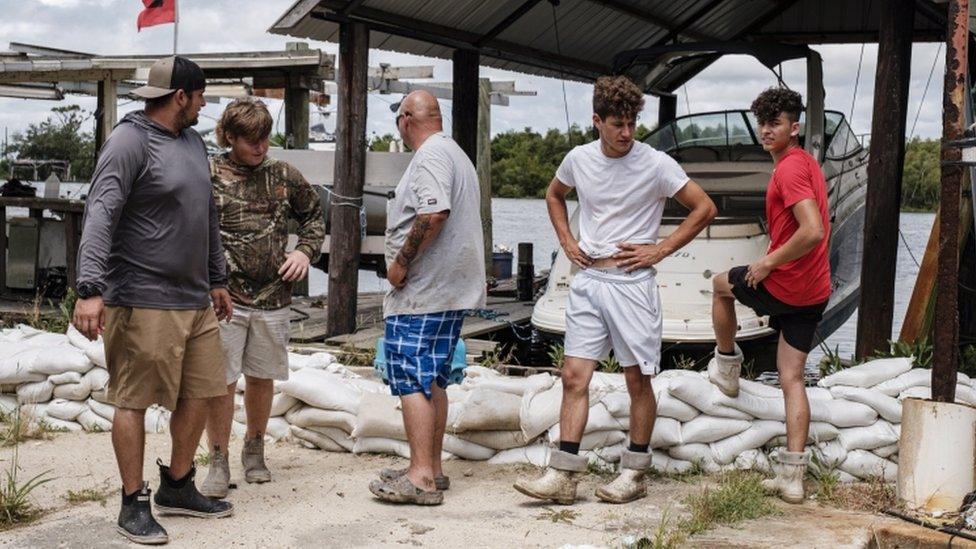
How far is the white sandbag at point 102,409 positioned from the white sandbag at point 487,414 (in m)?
2.44

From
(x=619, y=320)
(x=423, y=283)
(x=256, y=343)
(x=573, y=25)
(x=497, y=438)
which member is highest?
(x=573, y=25)

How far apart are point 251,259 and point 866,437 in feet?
11.2

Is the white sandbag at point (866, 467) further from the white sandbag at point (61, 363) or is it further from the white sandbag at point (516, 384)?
the white sandbag at point (61, 363)

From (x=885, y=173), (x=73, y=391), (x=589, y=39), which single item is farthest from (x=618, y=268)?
Answer: (x=589, y=39)

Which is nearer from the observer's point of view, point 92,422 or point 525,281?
point 92,422

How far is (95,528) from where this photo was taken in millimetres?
5590

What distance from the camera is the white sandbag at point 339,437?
723 cm

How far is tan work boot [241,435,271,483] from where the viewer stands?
6.41 metres

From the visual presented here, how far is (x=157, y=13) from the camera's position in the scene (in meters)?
12.2

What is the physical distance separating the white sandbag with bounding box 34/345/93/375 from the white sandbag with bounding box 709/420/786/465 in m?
4.18

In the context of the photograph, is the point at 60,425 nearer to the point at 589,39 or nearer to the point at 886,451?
the point at 886,451

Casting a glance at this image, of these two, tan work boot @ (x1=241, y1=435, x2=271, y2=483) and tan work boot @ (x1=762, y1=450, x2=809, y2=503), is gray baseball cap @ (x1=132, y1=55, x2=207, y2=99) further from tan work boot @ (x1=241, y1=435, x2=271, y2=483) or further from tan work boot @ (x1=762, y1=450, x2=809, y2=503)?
tan work boot @ (x1=762, y1=450, x2=809, y2=503)

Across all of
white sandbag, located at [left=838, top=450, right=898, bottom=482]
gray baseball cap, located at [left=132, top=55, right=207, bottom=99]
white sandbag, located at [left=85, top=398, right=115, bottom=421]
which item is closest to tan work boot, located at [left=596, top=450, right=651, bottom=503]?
white sandbag, located at [left=838, top=450, right=898, bottom=482]

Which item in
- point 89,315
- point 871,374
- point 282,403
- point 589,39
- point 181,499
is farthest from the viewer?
point 589,39
